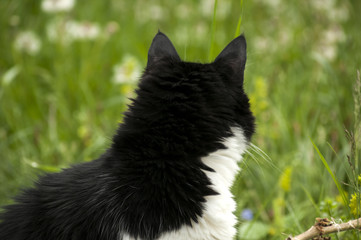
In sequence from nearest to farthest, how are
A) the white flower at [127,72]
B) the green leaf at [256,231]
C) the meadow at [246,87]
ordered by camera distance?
the green leaf at [256,231] → the meadow at [246,87] → the white flower at [127,72]

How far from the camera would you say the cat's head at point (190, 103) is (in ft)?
4.47

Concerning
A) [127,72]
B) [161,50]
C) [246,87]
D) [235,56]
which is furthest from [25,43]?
[235,56]

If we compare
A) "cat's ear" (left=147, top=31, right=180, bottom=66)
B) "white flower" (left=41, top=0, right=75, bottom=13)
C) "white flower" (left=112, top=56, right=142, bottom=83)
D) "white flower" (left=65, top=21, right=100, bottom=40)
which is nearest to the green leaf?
"cat's ear" (left=147, top=31, right=180, bottom=66)

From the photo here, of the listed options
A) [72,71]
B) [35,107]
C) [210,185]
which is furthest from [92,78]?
[210,185]

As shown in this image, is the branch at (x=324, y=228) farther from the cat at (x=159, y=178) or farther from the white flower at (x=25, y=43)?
the white flower at (x=25, y=43)

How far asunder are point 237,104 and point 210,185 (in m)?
0.32

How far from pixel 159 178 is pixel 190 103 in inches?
10.5

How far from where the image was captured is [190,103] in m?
1.38

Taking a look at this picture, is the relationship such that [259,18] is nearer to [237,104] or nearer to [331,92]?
[331,92]

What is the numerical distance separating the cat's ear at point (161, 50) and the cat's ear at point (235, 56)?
0.55 ft

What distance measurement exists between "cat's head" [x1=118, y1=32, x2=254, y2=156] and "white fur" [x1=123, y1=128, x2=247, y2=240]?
48mm

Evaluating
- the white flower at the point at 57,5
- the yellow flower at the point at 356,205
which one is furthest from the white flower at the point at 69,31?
the yellow flower at the point at 356,205

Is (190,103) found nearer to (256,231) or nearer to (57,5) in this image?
(256,231)

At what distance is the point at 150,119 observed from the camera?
137 centimetres
